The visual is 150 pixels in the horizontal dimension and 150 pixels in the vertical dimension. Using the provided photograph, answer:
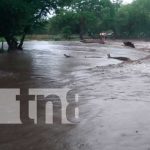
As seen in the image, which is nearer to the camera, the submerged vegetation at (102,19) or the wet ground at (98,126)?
the wet ground at (98,126)

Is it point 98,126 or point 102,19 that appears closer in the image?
point 98,126

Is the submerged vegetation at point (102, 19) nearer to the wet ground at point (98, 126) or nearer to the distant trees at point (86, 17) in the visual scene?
the distant trees at point (86, 17)

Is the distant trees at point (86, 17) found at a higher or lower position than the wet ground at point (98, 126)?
higher

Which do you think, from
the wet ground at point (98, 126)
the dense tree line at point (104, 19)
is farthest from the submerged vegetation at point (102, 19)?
the wet ground at point (98, 126)

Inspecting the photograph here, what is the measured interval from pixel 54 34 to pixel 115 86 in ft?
278

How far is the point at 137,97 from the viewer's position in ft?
36.1

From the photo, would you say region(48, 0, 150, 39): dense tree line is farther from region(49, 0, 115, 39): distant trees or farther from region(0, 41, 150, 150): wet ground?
region(0, 41, 150, 150): wet ground

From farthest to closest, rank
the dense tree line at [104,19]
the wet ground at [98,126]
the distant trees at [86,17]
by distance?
the dense tree line at [104,19]
the distant trees at [86,17]
the wet ground at [98,126]

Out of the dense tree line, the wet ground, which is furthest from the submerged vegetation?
the wet ground

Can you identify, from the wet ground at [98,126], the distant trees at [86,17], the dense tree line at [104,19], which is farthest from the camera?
the dense tree line at [104,19]

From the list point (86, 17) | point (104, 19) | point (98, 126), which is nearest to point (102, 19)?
point (104, 19)

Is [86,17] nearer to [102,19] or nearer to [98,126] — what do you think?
[102,19]

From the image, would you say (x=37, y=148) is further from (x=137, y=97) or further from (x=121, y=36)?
(x=121, y=36)

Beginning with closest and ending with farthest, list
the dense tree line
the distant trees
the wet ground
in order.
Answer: the wet ground → the distant trees → the dense tree line
